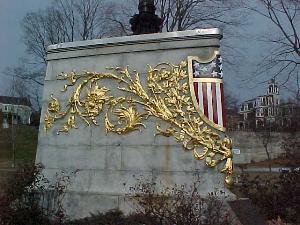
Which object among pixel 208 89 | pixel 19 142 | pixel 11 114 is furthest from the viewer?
pixel 11 114

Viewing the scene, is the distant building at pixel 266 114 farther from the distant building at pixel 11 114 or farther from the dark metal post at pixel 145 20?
the dark metal post at pixel 145 20

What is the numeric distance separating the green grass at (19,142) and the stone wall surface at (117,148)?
123ft

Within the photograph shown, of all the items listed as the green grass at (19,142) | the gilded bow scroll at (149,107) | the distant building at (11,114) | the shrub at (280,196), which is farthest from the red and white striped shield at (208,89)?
the distant building at (11,114)

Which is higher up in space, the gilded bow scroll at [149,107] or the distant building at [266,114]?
the distant building at [266,114]

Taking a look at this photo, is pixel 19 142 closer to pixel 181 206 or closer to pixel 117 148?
pixel 117 148

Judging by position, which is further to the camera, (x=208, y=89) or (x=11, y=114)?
(x=11, y=114)

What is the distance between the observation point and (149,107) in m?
7.60

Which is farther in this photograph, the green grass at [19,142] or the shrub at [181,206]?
the green grass at [19,142]

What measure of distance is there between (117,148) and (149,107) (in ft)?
3.04

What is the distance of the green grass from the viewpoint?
46594 mm

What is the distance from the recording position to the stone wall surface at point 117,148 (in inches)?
290

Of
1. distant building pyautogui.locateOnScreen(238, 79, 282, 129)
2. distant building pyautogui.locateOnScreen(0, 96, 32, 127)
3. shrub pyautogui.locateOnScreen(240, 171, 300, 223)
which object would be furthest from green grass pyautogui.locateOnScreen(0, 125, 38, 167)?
shrub pyautogui.locateOnScreen(240, 171, 300, 223)

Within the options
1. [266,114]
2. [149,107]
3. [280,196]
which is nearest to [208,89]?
[149,107]

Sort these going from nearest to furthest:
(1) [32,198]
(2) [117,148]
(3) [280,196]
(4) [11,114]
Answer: (2) [117,148] → (1) [32,198] → (3) [280,196] → (4) [11,114]
